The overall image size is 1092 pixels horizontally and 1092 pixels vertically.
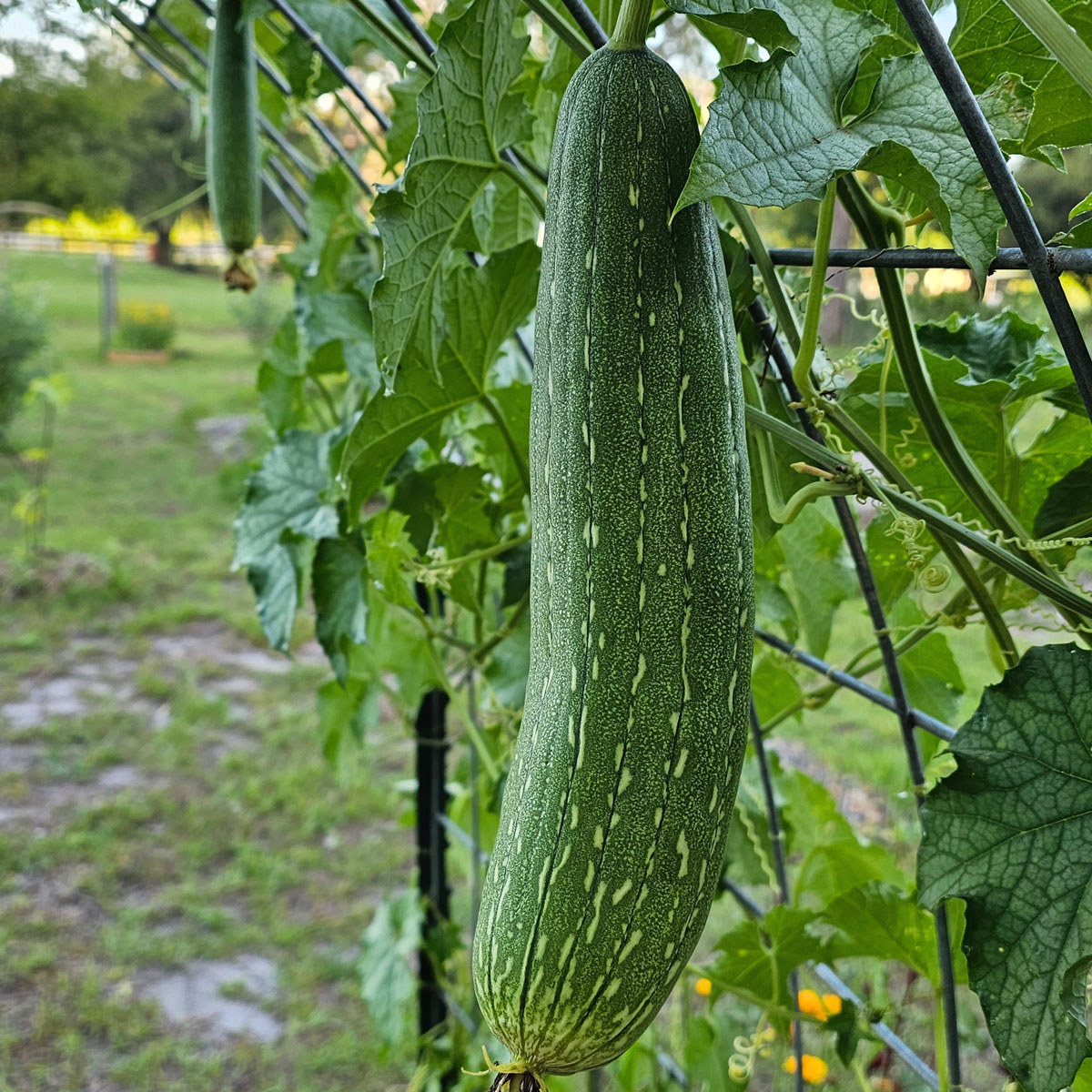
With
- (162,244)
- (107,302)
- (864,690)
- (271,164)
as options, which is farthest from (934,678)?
(162,244)

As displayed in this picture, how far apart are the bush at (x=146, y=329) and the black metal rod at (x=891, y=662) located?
939cm

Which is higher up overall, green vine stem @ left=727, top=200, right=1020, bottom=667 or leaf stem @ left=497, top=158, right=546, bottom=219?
leaf stem @ left=497, top=158, right=546, bottom=219

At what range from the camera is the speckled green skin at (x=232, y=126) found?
949 mm

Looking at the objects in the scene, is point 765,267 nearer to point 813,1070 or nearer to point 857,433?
point 857,433

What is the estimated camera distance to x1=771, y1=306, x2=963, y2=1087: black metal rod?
66cm

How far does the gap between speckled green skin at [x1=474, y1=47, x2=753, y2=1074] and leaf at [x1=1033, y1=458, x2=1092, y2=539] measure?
23 cm

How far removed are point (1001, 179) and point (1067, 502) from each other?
297mm

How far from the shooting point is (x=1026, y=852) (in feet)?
1.74

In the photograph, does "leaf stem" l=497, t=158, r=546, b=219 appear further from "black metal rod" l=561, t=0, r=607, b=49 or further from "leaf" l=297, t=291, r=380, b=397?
"leaf" l=297, t=291, r=380, b=397

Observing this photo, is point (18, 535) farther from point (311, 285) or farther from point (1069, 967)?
point (1069, 967)

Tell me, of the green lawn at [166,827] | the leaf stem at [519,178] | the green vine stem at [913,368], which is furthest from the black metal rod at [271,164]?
the green vine stem at [913,368]

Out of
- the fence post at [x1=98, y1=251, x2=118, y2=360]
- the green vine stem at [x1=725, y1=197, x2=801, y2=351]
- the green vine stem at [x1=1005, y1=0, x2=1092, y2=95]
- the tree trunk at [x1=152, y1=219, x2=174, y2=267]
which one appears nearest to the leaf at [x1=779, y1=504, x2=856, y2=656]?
the green vine stem at [x1=725, y1=197, x2=801, y2=351]

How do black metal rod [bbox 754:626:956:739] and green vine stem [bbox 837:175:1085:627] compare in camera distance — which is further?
black metal rod [bbox 754:626:956:739]

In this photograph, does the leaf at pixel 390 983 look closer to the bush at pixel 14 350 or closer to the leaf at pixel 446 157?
the leaf at pixel 446 157
